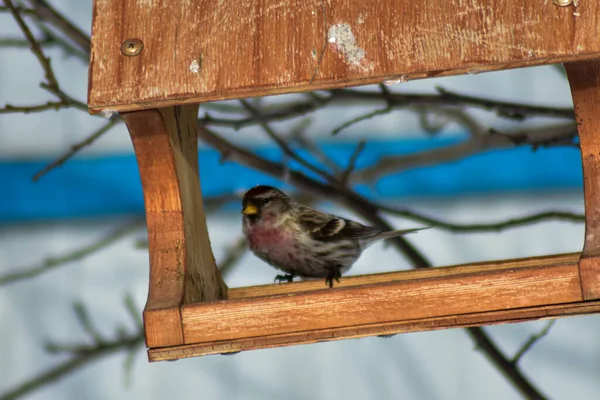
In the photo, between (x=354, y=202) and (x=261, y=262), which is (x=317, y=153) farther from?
(x=261, y=262)

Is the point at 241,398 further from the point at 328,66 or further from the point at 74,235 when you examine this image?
the point at 328,66

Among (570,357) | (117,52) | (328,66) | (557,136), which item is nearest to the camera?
(328,66)

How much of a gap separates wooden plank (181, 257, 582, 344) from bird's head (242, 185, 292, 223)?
87 centimetres

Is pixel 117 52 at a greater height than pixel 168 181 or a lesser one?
greater

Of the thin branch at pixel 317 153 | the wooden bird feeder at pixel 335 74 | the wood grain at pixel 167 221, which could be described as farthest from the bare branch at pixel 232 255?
the wooden bird feeder at pixel 335 74

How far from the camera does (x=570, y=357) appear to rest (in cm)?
457

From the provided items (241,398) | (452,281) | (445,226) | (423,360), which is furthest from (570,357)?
(452,281)

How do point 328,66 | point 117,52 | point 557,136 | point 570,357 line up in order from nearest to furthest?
point 328,66 → point 117,52 → point 557,136 → point 570,357

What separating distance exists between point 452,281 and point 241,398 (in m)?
2.92

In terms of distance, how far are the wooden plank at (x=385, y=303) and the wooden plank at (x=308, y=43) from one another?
0.39 metres

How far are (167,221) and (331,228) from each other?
73cm

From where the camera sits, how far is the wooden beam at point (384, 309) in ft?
6.21

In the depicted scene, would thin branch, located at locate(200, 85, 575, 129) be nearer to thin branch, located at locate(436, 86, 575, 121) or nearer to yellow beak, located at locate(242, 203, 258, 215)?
thin branch, located at locate(436, 86, 575, 121)

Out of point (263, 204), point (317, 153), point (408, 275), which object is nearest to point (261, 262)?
point (317, 153)
